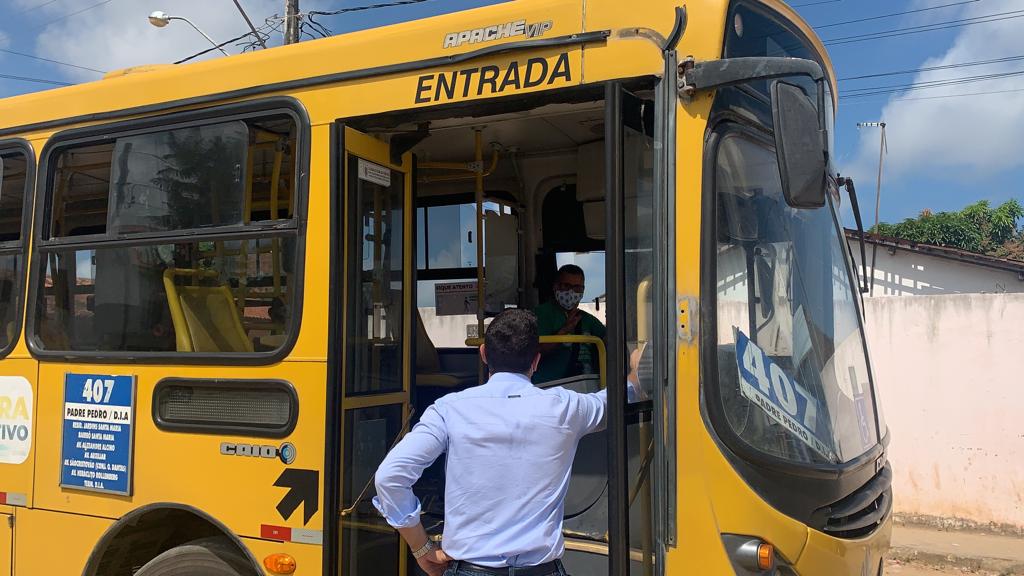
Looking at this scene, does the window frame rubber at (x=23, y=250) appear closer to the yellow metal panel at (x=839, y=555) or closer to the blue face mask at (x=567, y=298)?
the blue face mask at (x=567, y=298)

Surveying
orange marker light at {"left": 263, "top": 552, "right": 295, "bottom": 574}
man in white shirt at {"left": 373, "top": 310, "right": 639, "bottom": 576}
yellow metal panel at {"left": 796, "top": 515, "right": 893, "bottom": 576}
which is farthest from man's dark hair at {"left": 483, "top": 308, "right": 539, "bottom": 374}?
orange marker light at {"left": 263, "top": 552, "right": 295, "bottom": 574}

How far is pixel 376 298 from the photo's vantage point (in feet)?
11.6

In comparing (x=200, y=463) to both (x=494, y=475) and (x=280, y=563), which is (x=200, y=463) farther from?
(x=494, y=475)

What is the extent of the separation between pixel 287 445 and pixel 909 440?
688 centimetres

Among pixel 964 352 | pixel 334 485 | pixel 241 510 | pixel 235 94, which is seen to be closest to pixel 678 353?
pixel 334 485

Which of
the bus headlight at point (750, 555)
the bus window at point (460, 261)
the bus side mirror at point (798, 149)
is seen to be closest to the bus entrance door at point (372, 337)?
the bus headlight at point (750, 555)

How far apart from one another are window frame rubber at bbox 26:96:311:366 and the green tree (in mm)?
36319

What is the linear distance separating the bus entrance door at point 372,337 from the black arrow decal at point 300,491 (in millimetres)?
112

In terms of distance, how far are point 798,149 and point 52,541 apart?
11.5 ft

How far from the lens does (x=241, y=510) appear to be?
133 inches

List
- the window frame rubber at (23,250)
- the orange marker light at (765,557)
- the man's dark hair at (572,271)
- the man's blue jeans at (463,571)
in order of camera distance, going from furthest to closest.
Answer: the man's dark hair at (572,271), the window frame rubber at (23,250), the orange marker light at (765,557), the man's blue jeans at (463,571)

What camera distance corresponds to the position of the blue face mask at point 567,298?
4.55m

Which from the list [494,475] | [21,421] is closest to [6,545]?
[21,421]

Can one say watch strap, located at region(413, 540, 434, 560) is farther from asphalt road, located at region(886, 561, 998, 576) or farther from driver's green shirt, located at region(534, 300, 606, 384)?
asphalt road, located at region(886, 561, 998, 576)
